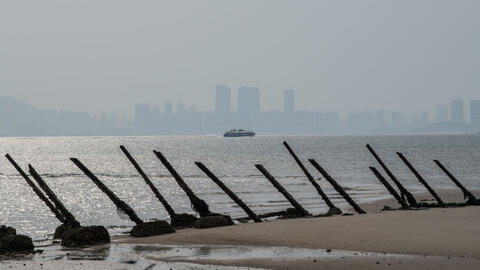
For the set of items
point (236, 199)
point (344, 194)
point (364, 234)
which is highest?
point (364, 234)

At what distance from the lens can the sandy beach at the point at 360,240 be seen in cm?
1759

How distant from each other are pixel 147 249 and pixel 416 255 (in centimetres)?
786

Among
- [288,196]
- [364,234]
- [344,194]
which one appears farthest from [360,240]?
[344,194]

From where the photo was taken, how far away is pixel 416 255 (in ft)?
60.2

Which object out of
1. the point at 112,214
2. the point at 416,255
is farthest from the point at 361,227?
the point at 112,214

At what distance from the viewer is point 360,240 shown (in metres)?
20.7

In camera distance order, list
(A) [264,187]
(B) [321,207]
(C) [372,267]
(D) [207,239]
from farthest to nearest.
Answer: (A) [264,187], (B) [321,207], (D) [207,239], (C) [372,267]

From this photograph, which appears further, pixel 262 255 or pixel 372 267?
pixel 262 255

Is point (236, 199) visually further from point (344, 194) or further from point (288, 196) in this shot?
point (344, 194)

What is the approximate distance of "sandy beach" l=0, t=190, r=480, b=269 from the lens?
17.6 m

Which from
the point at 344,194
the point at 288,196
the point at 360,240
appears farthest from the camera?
the point at 344,194

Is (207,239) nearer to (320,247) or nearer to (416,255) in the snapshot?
(320,247)

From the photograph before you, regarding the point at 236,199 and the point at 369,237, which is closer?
the point at 369,237

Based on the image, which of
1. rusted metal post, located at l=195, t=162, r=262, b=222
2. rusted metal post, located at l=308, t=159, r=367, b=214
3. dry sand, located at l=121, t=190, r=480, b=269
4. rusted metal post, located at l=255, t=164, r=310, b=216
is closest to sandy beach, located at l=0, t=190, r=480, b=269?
dry sand, located at l=121, t=190, r=480, b=269
